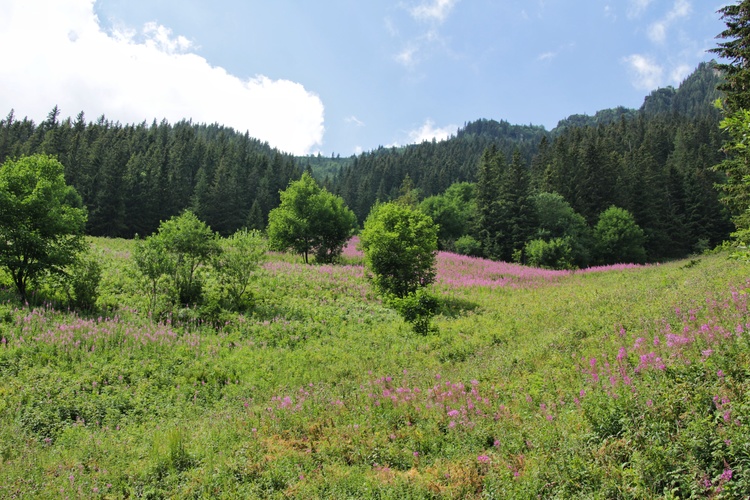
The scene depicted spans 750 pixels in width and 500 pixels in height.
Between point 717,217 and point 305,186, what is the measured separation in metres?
66.4

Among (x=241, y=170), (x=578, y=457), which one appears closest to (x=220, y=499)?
(x=578, y=457)

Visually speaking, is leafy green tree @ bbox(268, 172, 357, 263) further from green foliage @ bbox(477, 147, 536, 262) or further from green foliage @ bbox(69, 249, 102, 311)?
green foliage @ bbox(477, 147, 536, 262)

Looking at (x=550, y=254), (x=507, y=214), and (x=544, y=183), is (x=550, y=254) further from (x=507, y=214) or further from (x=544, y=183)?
(x=544, y=183)

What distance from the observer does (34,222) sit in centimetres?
1374

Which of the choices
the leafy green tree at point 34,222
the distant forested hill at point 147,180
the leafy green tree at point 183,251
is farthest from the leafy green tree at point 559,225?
the distant forested hill at point 147,180

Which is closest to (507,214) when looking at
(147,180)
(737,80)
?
(737,80)

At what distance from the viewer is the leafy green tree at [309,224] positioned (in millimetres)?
33375

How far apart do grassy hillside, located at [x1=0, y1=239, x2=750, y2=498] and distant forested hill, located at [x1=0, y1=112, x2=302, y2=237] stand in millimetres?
53934

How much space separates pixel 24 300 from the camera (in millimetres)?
13227

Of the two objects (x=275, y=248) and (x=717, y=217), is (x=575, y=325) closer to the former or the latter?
(x=275, y=248)

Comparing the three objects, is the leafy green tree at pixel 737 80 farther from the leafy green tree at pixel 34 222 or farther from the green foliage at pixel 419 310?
the leafy green tree at pixel 34 222

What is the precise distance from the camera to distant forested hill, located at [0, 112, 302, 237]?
58.2 meters

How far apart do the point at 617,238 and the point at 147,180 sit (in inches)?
2870

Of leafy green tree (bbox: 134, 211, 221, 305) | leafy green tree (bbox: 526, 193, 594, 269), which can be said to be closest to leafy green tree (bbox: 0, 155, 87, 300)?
leafy green tree (bbox: 134, 211, 221, 305)
